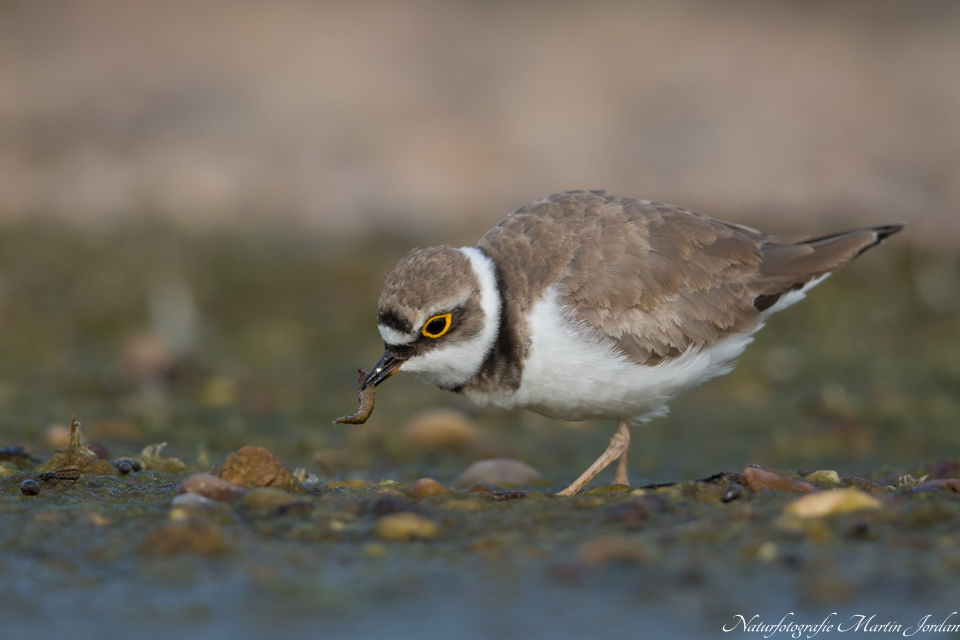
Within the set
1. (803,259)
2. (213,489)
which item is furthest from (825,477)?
(213,489)

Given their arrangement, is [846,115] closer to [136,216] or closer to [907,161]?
[907,161]

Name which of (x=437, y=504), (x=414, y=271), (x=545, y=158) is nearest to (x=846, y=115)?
(x=545, y=158)

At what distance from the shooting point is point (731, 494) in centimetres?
421

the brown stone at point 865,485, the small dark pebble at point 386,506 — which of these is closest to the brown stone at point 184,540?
the small dark pebble at point 386,506

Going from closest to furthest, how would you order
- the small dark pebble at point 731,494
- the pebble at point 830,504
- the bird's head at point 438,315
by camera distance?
the pebble at point 830,504, the small dark pebble at point 731,494, the bird's head at point 438,315

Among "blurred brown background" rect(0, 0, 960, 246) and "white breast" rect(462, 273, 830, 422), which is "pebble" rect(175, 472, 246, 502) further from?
"blurred brown background" rect(0, 0, 960, 246)

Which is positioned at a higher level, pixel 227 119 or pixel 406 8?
pixel 406 8

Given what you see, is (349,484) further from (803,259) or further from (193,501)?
(803,259)

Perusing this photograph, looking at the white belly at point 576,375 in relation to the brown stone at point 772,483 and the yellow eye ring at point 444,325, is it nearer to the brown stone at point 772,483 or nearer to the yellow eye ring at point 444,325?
the yellow eye ring at point 444,325

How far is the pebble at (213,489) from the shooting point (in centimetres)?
421

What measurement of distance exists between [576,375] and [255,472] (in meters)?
1.69

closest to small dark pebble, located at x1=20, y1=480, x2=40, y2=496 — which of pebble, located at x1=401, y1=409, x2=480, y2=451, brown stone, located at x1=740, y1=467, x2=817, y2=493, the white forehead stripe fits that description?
the white forehead stripe

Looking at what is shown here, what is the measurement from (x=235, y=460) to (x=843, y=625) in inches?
104

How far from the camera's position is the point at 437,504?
427 cm
